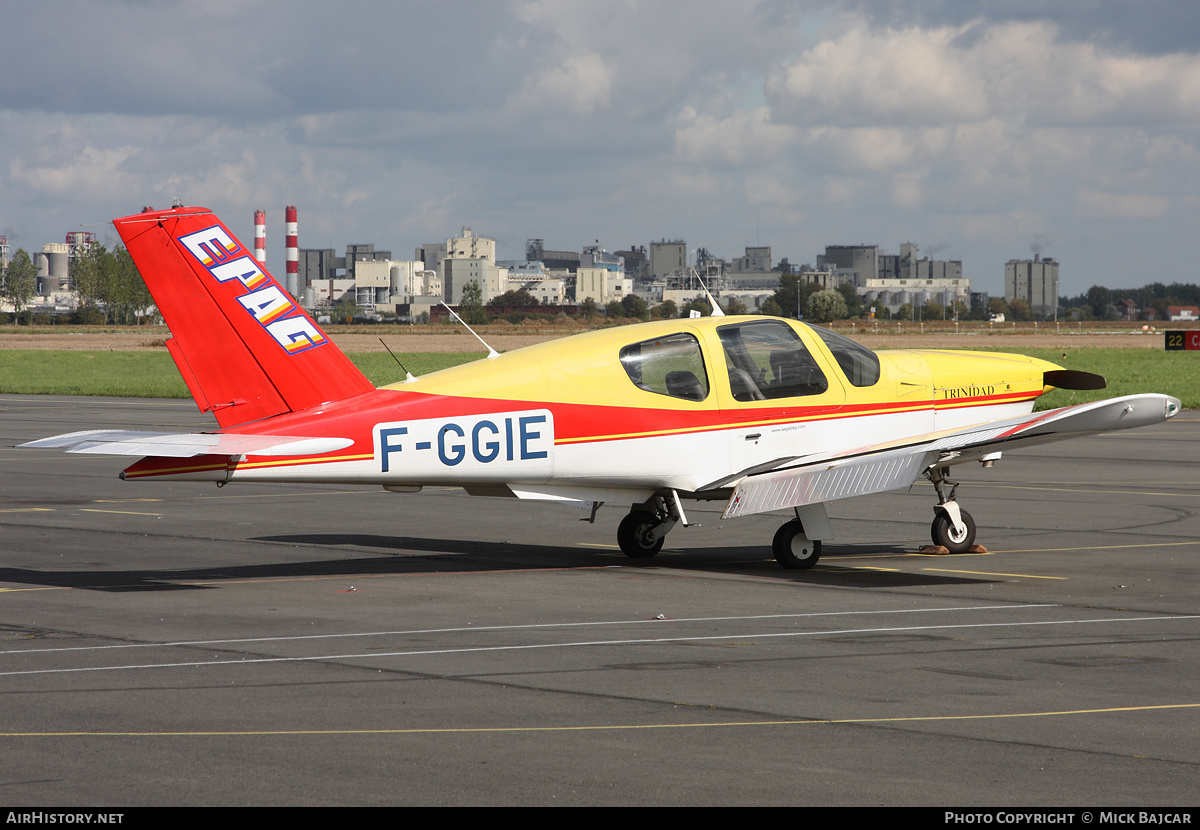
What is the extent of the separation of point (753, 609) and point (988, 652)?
2147 mm

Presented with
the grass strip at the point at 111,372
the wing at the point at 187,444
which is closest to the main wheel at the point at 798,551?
the wing at the point at 187,444

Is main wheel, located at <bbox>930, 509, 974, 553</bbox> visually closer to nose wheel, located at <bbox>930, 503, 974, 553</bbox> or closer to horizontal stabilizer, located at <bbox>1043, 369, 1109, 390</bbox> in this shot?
nose wheel, located at <bbox>930, 503, 974, 553</bbox>

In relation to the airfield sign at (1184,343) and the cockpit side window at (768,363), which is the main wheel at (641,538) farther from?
the airfield sign at (1184,343)

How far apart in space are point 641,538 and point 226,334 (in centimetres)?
455

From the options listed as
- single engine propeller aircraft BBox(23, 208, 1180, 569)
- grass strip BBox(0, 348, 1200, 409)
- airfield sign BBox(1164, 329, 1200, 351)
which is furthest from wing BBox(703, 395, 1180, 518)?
airfield sign BBox(1164, 329, 1200, 351)

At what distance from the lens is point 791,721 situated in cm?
701

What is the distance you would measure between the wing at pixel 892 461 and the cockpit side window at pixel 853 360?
94 cm

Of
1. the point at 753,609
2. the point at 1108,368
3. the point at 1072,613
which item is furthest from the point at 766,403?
the point at 1108,368

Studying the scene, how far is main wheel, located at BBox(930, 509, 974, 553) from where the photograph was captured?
13.0 meters

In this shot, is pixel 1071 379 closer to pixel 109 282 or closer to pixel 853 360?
pixel 853 360

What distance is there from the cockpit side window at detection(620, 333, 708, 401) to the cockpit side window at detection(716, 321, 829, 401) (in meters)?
0.30

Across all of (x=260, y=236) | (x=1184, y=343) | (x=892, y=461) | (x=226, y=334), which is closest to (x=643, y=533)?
(x=892, y=461)

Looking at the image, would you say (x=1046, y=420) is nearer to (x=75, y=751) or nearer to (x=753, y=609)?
(x=753, y=609)

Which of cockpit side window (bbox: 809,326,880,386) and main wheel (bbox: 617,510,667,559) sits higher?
cockpit side window (bbox: 809,326,880,386)
